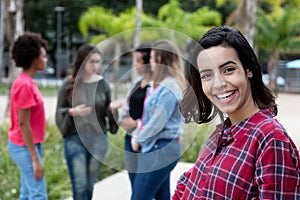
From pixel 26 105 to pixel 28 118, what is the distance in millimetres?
99

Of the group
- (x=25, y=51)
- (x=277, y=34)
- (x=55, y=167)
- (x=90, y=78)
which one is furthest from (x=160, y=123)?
(x=277, y=34)

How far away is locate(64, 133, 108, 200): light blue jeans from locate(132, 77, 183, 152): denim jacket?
1.48 feet

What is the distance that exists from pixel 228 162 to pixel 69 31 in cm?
3801

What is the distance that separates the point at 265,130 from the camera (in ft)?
4.48

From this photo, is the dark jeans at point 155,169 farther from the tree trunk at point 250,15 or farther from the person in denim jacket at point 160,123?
the tree trunk at point 250,15

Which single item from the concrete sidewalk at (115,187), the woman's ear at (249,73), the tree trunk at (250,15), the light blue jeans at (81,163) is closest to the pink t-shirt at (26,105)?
the light blue jeans at (81,163)

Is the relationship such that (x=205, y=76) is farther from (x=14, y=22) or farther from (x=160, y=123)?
(x=14, y=22)

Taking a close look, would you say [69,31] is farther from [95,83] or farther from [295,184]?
[295,184]

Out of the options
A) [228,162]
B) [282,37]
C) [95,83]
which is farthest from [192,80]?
[282,37]

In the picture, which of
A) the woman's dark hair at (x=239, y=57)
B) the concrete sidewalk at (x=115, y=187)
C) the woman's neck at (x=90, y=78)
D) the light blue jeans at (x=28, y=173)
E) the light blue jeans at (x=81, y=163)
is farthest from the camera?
the concrete sidewalk at (x=115, y=187)

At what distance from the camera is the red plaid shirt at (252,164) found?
1.32 m

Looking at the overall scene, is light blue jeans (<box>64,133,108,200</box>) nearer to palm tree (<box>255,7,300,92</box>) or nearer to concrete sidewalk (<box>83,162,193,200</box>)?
concrete sidewalk (<box>83,162,193,200</box>)

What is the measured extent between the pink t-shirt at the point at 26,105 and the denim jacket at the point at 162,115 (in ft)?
2.50

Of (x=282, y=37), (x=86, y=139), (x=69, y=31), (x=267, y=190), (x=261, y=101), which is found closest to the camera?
(x=267, y=190)
